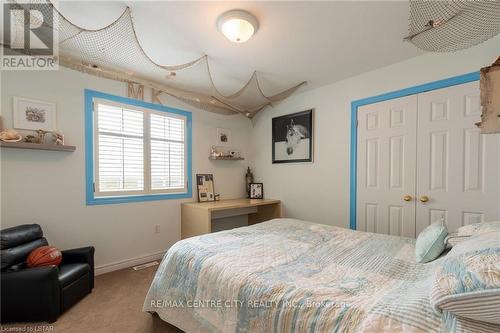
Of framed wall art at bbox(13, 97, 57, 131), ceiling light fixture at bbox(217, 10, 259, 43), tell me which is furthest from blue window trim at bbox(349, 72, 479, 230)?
framed wall art at bbox(13, 97, 57, 131)

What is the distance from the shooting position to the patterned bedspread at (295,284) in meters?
0.91

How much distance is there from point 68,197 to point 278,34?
2.76m

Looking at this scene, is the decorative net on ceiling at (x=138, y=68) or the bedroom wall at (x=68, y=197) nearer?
the decorative net on ceiling at (x=138, y=68)

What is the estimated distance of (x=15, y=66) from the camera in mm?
2195

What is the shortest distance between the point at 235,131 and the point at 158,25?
2.30m

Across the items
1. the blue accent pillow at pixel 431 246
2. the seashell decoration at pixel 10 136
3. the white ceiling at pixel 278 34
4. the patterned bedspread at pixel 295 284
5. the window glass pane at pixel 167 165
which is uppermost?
the white ceiling at pixel 278 34

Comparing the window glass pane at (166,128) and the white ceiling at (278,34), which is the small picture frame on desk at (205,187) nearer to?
the window glass pane at (166,128)

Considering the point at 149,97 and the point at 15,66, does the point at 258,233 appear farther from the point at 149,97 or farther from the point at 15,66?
the point at 15,66

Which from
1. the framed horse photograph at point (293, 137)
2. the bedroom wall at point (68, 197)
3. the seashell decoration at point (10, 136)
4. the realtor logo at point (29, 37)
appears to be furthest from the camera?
the framed horse photograph at point (293, 137)

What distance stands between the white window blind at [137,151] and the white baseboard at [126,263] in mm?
850

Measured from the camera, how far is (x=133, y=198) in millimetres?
2906

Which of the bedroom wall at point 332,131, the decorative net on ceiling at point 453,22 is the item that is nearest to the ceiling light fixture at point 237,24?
the decorative net on ceiling at point 453,22

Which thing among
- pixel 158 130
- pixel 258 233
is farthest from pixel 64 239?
pixel 258 233

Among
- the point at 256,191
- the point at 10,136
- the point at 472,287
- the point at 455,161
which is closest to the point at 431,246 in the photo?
the point at 472,287
